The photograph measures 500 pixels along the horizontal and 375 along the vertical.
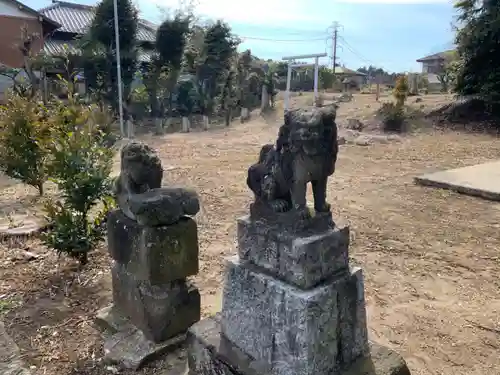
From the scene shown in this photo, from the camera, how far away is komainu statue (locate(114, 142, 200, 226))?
252cm

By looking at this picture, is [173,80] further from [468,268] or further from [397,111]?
[468,268]

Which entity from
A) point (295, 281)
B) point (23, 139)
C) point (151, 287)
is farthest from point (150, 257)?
point (23, 139)

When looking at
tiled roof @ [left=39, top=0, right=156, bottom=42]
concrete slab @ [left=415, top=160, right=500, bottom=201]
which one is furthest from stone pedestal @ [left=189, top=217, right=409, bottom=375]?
tiled roof @ [left=39, top=0, right=156, bottom=42]

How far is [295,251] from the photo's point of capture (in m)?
1.78

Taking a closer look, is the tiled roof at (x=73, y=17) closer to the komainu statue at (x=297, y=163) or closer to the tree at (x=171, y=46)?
the tree at (x=171, y=46)

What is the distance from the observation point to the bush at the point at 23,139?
18.2ft

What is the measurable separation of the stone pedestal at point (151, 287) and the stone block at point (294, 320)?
625mm

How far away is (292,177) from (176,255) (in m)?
1.09

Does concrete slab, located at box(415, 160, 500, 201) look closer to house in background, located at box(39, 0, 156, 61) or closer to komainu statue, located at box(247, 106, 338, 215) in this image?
komainu statue, located at box(247, 106, 338, 215)

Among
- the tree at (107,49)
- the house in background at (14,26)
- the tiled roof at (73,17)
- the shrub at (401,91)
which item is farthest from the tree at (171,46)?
the shrub at (401,91)

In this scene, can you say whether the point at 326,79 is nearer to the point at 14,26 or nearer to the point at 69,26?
the point at 69,26

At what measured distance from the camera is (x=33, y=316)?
3.17 metres

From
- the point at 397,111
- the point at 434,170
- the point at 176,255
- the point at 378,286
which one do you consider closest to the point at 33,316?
the point at 176,255

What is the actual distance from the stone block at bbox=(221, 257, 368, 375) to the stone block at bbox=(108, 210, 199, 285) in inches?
24.3
